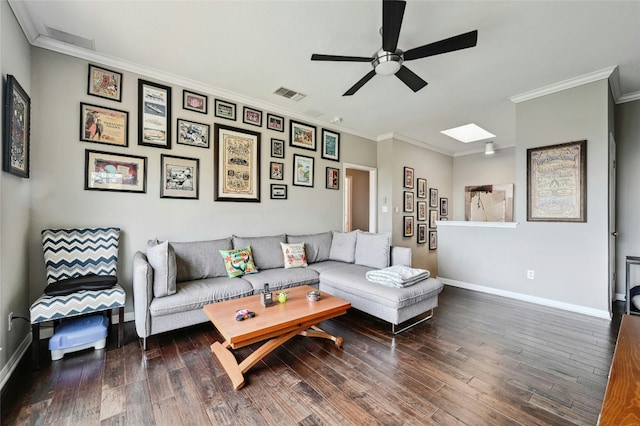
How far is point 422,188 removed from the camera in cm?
600

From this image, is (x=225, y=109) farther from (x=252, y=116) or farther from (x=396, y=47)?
(x=396, y=47)

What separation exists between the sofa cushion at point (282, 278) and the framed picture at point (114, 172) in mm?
1592

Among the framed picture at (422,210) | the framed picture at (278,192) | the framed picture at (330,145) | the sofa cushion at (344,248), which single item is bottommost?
the sofa cushion at (344,248)

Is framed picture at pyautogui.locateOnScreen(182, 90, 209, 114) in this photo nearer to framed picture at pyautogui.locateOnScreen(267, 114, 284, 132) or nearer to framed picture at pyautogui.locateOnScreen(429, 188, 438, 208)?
framed picture at pyautogui.locateOnScreen(267, 114, 284, 132)

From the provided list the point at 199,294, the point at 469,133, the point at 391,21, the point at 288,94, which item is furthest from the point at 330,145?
the point at 199,294

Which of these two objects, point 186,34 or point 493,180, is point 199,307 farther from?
point 493,180

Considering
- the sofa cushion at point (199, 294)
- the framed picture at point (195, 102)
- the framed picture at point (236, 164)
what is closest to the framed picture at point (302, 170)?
the framed picture at point (236, 164)

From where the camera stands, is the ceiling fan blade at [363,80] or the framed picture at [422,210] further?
the framed picture at [422,210]

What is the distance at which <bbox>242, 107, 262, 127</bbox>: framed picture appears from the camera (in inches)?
150

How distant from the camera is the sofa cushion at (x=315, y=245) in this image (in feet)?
13.3

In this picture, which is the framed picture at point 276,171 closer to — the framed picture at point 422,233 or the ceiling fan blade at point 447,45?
the ceiling fan blade at point 447,45

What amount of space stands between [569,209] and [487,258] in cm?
119

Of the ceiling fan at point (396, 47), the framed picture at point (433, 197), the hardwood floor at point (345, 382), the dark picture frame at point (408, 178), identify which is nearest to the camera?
the hardwood floor at point (345, 382)

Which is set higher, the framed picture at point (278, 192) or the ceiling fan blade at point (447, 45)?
the ceiling fan blade at point (447, 45)
